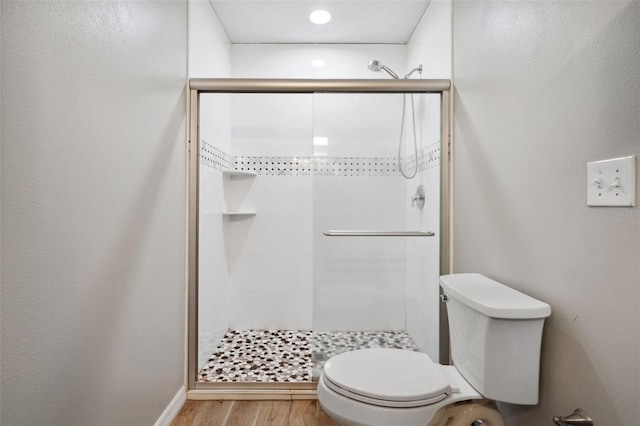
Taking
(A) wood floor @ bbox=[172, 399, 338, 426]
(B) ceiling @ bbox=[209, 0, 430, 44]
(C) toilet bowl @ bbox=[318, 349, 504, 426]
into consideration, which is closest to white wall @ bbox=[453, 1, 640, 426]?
(C) toilet bowl @ bbox=[318, 349, 504, 426]

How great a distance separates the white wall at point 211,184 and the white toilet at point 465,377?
117cm

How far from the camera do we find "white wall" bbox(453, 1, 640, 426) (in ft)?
2.61

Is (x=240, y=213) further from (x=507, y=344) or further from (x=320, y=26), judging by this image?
(x=507, y=344)

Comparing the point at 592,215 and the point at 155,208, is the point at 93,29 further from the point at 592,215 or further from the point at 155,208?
the point at 592,215

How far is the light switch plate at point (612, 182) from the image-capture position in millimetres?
764

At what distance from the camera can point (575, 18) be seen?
940 millimetres

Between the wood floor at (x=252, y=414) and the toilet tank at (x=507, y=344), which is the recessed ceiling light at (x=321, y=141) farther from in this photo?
the wood floor at (x=252, y=414)

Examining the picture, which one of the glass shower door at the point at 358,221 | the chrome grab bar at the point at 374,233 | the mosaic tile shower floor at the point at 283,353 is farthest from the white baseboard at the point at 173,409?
the chrome grab bar at the point at 374,233

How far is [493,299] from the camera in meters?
1.07

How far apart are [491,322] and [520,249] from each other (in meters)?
0.32

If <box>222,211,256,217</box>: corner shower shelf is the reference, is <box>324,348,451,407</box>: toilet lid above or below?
below

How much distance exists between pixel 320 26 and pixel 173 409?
2.59 m

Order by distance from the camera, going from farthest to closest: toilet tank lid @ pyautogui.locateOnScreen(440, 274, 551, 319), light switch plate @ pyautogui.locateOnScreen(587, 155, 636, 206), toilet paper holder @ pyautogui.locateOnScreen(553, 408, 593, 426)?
toilet tank lid @ pyautogui.locateOnScreen(440, 274, 551, 319)
toilet paper holder @ pyautogui.locateOnScreen(553, 408, 593, 426)
light switch plate @ pyautogui.locateOnScreen(587, 155, 636, 206)

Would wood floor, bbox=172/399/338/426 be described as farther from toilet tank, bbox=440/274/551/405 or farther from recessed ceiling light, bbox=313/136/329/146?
recessed ceiling light, bbox=313/136/329/146
